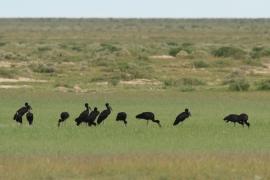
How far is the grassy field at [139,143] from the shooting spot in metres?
17.4

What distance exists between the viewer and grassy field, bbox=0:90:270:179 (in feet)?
57.0

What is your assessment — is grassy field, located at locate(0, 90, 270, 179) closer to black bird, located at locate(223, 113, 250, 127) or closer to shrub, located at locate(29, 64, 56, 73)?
black bird, located at locate(223, 113, 250, 127)

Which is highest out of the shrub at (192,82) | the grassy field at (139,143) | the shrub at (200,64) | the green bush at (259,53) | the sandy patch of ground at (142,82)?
the grassy field at (139,143)

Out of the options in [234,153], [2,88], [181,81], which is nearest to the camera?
[234,153]

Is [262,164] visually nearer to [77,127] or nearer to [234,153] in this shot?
[234,153]

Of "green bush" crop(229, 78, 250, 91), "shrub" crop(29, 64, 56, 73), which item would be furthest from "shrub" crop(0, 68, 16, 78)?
"green bush" crop(229, 78, 250, 91)

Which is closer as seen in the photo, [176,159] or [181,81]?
[176,159]

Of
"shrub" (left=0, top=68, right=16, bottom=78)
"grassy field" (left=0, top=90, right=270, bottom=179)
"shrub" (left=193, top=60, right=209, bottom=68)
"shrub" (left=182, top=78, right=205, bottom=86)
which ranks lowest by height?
"shrub" (left=193, top=60, right=209, bottom=68)

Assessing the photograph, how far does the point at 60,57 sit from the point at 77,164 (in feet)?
161

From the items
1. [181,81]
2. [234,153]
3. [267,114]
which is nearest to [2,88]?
[181,81]

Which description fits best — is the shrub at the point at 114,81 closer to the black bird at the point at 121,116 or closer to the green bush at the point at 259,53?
the black bird at the point at 121,116

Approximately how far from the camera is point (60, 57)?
6669 cm

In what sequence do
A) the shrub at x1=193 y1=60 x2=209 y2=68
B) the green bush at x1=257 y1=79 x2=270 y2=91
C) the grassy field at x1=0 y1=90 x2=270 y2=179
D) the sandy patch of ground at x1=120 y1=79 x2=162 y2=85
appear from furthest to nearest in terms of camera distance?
1. the shrub at x1=193 y1=60 x2=209 y2=68
2. the sandy patch of ground at x1=120 y1=79 x2=162 y2=85
3. the green bush at x1=257 y1=79 x2=270 y2=91
4. the grassy field at x1=0 y1=90 x2=270 y2=179

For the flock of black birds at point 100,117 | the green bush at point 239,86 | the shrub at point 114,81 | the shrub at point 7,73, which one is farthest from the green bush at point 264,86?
the flock of black birds at point 100,117
